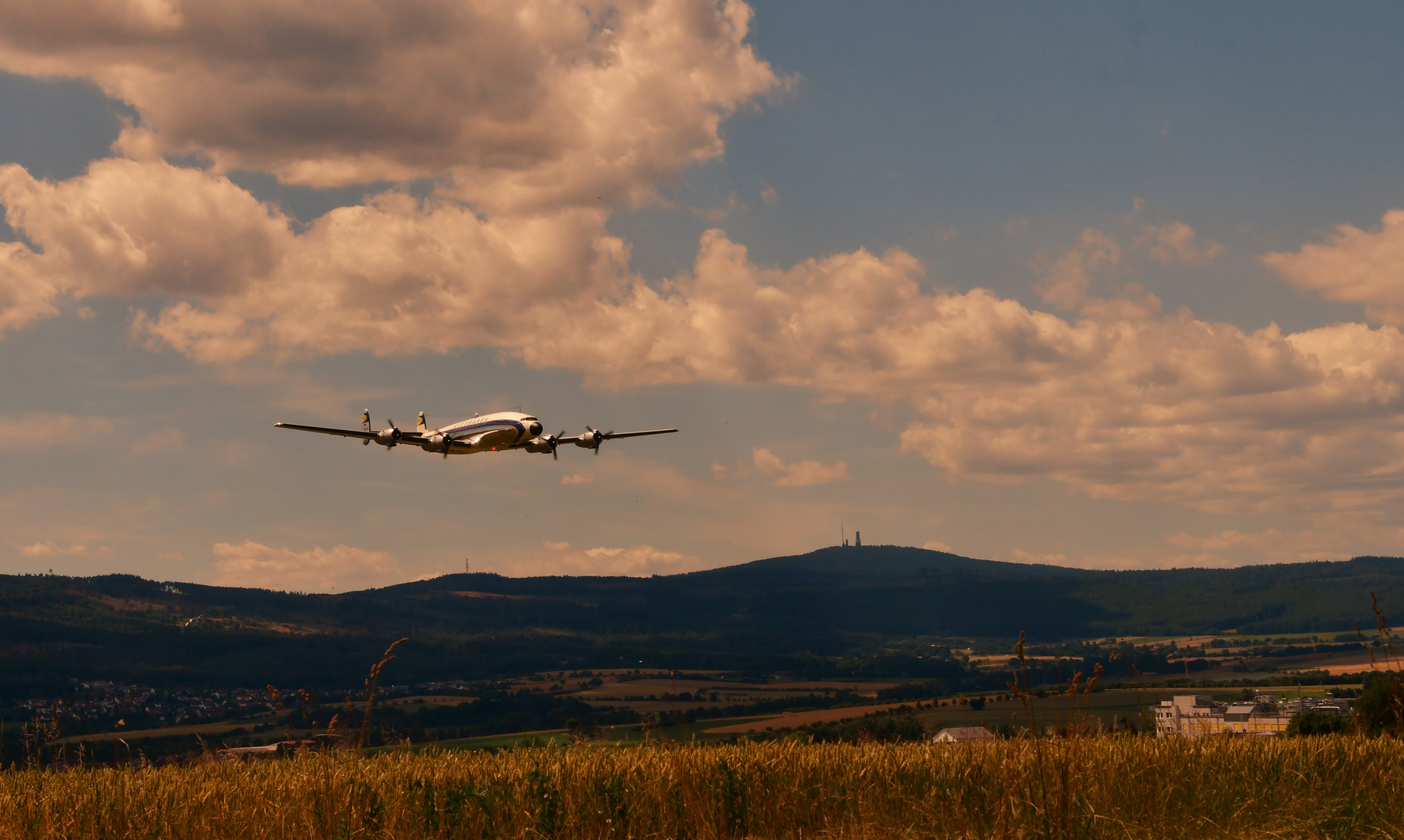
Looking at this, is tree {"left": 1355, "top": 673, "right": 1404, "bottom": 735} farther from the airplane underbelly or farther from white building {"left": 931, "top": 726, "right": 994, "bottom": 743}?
the airplane underbelly

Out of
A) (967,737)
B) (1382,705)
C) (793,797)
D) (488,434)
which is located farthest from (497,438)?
(793,797)

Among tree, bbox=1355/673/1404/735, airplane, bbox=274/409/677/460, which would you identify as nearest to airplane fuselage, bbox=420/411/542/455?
airplane, bbox=274/409/677/460

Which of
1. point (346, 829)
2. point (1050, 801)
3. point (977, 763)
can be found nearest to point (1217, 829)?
point (1050, 801)

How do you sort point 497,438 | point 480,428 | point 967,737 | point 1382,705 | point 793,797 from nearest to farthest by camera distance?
point 793,797 < point 967,737 < point 1382,705 < point 497,438 < point 480,428

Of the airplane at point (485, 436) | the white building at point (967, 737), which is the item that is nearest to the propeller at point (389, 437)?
the airplane at point (485, 436)

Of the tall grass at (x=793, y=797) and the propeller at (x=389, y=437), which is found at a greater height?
the propeller at (x=389, y=437)

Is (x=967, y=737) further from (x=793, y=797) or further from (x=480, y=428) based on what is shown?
(x=480, y=428)

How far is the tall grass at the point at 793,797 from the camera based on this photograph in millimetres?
14656

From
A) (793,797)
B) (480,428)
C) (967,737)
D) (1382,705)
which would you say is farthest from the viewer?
(480,428)

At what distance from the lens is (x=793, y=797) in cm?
1576

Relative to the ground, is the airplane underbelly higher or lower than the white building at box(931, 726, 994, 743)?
higher

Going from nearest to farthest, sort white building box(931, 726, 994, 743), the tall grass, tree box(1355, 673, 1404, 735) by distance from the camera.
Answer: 1. the tall grass
2. tree box(1355, 673, 1404, 735)
3. white building box(931, 726, 994, 743)

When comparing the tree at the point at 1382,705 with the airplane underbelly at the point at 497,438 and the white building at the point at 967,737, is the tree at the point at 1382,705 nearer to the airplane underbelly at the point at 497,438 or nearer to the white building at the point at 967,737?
the white building at the point at 967,737

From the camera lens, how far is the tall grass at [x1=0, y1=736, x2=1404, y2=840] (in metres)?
14.7
